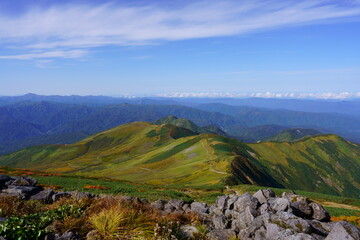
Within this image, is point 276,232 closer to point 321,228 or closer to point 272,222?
point 272,222

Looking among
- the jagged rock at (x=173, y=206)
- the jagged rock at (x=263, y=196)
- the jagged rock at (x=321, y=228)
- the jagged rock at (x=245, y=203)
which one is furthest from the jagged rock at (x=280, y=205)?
the jagged rock at (x=173, y=206)

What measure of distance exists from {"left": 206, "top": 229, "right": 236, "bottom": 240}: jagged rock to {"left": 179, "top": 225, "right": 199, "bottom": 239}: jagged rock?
72 cm

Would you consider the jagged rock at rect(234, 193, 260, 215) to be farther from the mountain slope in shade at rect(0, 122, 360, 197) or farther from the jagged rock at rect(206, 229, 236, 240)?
the mountain slope in shade at rect(0, 122, 360, 197)

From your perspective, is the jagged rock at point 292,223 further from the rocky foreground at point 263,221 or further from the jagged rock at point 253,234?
the jagged rock at point 253,234

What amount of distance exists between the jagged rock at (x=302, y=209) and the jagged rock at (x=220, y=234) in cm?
498

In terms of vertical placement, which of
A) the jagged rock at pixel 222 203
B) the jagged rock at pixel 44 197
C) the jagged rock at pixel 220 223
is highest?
the jagged rock at pixel 44 197

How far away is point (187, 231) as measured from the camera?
11180 millimetres

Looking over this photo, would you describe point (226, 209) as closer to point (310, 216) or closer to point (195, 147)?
point (310, 216)

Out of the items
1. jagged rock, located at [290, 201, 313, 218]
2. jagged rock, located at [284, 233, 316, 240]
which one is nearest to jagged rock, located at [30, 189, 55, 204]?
jagged rock, located at [284, 233, 316, 240]

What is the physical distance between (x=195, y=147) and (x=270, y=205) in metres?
120

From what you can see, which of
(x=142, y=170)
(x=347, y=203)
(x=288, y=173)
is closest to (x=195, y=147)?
(x=142, y=170)

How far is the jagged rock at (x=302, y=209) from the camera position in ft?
47.0

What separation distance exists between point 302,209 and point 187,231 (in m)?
8.27

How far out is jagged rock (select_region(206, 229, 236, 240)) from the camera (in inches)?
440
